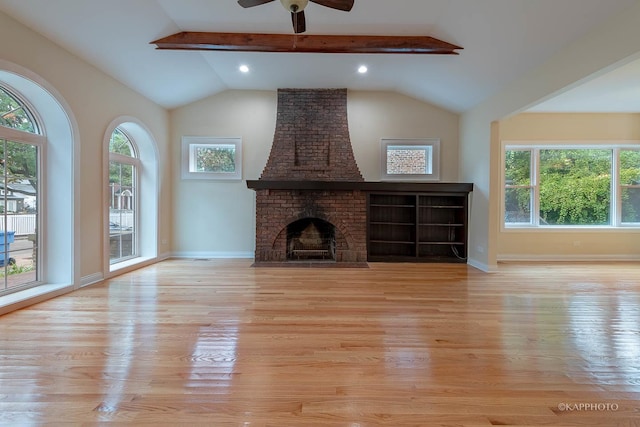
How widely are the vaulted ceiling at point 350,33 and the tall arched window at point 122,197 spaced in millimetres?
1016

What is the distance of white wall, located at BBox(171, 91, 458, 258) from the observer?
234 inches

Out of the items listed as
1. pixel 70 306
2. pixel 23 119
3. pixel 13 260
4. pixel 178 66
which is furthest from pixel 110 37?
pixel 70 306

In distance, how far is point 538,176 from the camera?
5.84 meters

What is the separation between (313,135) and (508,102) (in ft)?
10.8

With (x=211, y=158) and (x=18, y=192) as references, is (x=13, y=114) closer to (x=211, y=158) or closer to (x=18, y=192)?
(x=18, y=192)

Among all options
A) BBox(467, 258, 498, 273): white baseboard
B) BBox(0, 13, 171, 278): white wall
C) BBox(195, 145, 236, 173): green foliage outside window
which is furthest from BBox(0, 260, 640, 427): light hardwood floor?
BBox(195, 145, 236, 173): green foliage outside window

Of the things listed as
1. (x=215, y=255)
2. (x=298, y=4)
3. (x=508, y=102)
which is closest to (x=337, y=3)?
(x=298, y=4)

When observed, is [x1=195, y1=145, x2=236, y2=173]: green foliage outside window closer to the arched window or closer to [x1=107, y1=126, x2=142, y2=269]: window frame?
the arched window

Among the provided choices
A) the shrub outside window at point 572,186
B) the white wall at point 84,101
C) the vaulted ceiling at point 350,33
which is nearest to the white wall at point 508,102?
the vaulted ceiling at point 350,33

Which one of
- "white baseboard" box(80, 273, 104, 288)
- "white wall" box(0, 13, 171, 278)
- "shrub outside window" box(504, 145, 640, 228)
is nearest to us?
"white wall" box(0, 13, 171, 278)

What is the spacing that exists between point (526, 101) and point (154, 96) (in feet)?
19.4

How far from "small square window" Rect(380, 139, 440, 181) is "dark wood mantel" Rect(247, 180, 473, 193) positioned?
1.53 ft

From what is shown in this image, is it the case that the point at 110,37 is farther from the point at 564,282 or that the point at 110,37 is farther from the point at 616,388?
the point at 564,282

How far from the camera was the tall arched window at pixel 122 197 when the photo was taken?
4746mm
